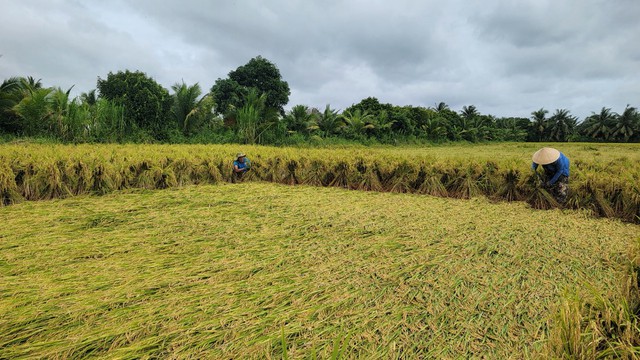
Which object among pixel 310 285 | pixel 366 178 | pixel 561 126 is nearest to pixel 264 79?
pixel 366 178

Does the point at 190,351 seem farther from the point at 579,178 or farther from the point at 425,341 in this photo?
the point at 579,178

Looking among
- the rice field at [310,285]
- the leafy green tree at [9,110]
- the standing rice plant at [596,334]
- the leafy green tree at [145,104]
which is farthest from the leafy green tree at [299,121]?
the standing rice plant at [596,334]

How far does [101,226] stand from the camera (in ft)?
8.80

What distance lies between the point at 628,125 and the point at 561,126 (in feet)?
18.4

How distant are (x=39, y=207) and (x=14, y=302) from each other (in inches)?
96.3

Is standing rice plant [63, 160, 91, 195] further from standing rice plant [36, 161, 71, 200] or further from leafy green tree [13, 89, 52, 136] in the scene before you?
leafy green tree [13, 89, 52, 136]

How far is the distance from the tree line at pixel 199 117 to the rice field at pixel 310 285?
10106 mm

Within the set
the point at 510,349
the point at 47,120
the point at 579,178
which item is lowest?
the point at 510,349

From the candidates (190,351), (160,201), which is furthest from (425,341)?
(160,201)

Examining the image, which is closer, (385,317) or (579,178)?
(385,317)

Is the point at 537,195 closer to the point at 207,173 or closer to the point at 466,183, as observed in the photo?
the point at 466,183

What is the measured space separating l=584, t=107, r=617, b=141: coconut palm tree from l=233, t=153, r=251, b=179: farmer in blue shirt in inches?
1691

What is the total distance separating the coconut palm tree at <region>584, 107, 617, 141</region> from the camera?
1334 inches

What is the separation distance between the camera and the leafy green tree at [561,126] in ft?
116
